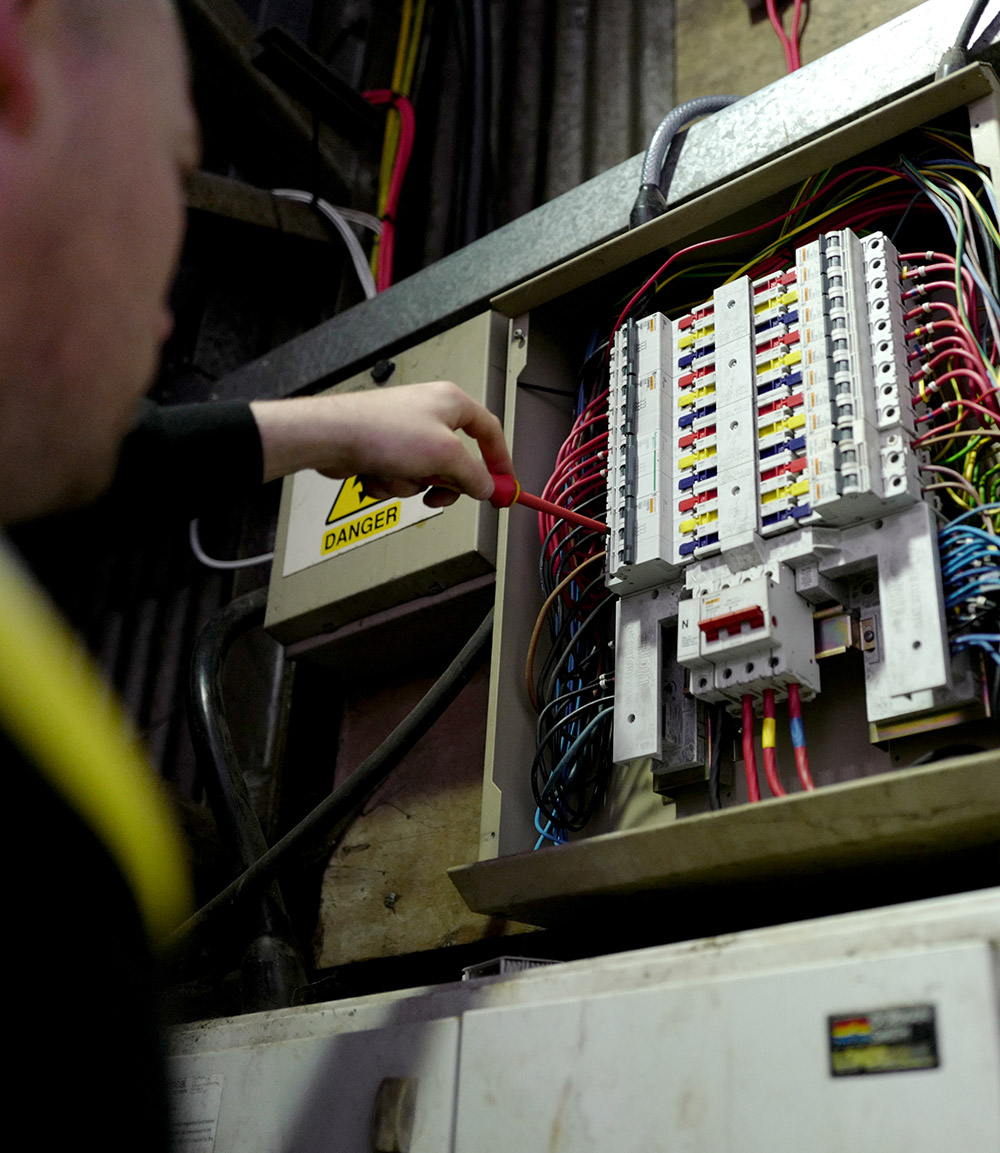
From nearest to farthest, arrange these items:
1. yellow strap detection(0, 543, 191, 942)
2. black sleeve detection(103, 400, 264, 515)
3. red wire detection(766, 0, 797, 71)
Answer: yellow strap detection(0, 543, 191, 942) → black sleeve detection(103, 400, 264, 515) → red wire detection(766, 0, 797, 71)

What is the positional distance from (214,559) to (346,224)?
684mm

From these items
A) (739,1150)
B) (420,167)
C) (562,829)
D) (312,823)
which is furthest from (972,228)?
(420,167)

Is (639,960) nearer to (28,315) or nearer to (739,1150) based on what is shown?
(739,1150)

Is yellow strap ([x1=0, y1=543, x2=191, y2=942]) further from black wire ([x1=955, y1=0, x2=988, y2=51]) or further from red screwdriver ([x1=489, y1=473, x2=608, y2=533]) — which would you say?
black wire ([x1=955, y1=0, x2=988, y2=51])

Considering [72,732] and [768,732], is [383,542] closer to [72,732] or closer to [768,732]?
[768,732]

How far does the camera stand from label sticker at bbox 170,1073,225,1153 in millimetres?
1080

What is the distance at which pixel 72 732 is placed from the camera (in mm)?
403

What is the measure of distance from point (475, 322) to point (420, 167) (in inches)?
37.5

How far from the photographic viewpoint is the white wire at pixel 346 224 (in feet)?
7.18

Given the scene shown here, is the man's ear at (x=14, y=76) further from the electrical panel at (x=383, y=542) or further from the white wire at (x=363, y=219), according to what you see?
the white wire at (x=363, y=219)

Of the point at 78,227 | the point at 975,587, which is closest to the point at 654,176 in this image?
the point at 975,587

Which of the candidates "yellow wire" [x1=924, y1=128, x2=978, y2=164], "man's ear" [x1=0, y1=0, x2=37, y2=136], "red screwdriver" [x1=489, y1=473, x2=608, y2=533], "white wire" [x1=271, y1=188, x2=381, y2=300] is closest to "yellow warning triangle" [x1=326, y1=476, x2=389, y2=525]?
"red screwdriver" [x1=489, y1=473, x2=608, y2=533]

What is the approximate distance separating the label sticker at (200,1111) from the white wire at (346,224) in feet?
4.69

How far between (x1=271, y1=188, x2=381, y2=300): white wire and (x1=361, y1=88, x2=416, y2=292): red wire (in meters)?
0.02
